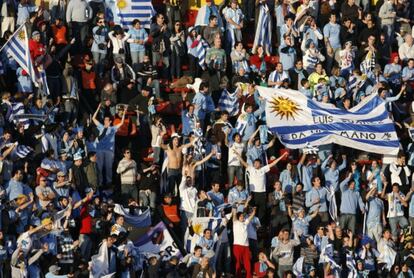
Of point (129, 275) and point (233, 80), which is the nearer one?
point (129, 275)

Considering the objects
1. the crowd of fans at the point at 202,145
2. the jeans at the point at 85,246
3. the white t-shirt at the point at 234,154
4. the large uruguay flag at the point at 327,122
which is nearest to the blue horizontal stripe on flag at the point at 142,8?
the crowd of fans at the point at 202,145

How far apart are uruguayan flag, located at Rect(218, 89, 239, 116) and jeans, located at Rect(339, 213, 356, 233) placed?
335 cm

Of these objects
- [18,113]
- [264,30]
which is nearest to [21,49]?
[18,113]

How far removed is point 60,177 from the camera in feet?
140

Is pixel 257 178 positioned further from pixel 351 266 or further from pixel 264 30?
pixel 264 30

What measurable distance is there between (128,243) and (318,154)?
19.4ft

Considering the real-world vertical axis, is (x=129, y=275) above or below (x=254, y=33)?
below

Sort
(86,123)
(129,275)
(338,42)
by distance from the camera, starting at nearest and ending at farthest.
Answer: (129,275) → (86,123) → (338,42)

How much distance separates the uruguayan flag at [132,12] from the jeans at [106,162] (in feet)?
17.7

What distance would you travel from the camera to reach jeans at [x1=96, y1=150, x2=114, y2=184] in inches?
1743

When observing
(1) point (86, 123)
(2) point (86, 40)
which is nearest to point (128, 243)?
(1) point (86, 123)

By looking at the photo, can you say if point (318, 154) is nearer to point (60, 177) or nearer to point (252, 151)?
point (252, 151)

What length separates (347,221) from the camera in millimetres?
45094

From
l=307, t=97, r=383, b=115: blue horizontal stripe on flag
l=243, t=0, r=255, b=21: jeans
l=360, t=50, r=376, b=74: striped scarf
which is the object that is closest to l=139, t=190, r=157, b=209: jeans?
l=307, t=97, r=383, b=115: blue horizontal stripe on flag
